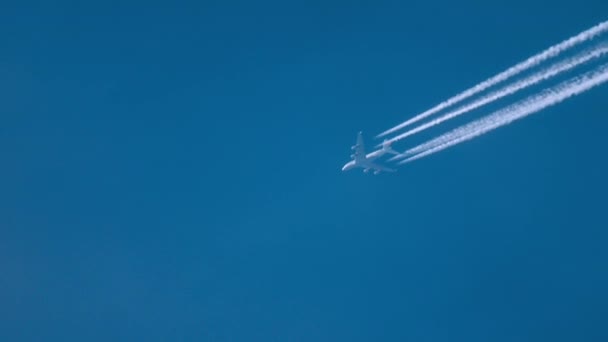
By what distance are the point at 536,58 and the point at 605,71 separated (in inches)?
157

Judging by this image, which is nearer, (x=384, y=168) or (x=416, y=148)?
(x=416, y=148)

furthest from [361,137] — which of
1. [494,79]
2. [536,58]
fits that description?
[536,58]

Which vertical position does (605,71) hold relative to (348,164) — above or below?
below

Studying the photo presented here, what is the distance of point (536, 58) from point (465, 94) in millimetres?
5466

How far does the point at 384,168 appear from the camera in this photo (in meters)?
45.9

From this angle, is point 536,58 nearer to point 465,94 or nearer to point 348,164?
point 465,94

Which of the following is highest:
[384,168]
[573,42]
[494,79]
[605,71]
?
[384,168]

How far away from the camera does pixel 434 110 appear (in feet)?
121

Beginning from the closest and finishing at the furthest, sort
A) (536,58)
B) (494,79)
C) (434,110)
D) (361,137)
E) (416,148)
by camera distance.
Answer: (536,58)
(494,79)
(434,110)
(416,148)
(361,137)

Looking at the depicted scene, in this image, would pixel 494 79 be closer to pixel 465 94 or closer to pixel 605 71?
pixel 465 94

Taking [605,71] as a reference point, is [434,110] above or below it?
above

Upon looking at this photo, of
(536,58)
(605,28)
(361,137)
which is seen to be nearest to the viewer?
(605,28)

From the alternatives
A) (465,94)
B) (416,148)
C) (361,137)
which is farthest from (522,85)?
(361,137)

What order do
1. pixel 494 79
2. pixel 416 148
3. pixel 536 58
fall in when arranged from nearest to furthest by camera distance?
pixel 536 58 → pixel 494 79 → pixel 416 148
